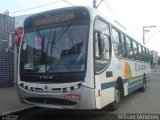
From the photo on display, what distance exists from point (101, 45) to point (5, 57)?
10986 millimetres

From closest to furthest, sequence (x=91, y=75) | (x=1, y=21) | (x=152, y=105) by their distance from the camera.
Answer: (x=91, y=75), (x=152, y=105), (x=1, y=21)

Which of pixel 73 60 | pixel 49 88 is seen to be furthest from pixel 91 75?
pixel 49 88

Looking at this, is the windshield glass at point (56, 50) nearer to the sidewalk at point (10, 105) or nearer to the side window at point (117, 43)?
the sidewalk at point (10, 105)

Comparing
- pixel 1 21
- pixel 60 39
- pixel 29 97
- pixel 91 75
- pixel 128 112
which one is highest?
pixel 1 21

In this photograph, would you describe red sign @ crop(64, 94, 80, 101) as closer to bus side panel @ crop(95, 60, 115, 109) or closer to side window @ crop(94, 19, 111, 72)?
bus side panel @ crop(95, 60, 115, 109)

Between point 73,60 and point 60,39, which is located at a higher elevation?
point 60,39

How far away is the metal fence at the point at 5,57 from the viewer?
18.4m

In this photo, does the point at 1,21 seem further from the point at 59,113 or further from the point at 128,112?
the point at 128,112

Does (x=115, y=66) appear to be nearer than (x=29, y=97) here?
No

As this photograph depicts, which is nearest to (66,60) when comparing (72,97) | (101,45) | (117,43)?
(72,97)

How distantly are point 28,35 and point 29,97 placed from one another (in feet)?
6.13

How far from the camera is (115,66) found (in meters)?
10.7

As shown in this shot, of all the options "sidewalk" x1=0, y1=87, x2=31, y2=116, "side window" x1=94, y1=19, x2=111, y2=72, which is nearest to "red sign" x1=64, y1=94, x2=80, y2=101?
"side window" x1=94, y1=19, x2=111, y2=72

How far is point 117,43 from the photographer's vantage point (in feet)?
37.5
